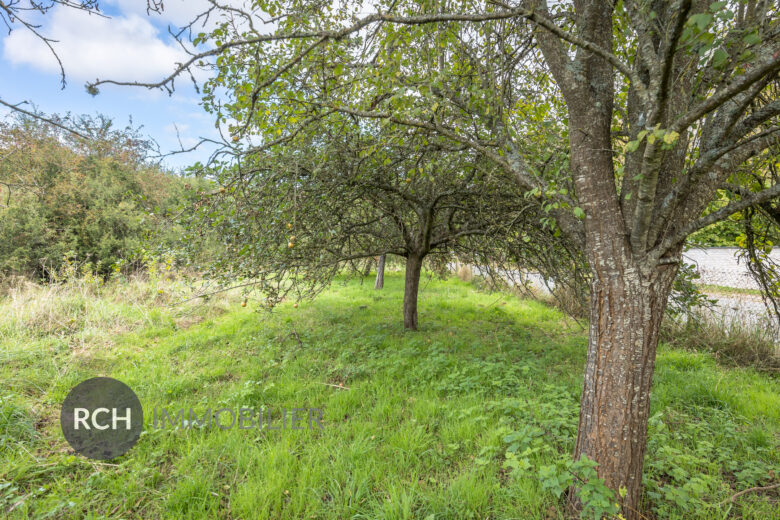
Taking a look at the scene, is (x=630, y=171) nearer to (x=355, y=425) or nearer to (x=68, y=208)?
(x=355, y=425)

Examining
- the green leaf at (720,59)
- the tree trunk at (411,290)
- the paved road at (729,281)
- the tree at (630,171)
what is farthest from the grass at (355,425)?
the green leaf at (720,59)

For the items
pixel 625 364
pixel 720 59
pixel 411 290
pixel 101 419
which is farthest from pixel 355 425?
pixel 411 290

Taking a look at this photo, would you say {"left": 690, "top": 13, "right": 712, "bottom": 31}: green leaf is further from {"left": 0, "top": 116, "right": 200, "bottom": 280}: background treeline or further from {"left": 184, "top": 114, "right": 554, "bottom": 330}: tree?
{"left": 0, "top": 116, "right": 200, "bottom": 280}: background treeline

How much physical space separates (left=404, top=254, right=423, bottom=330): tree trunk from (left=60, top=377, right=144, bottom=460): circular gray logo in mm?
4307

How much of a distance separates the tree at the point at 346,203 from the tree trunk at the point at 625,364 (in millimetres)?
903

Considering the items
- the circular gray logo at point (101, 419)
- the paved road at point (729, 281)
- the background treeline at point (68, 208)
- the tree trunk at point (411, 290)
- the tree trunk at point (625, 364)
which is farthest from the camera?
the background treeline at point (68, 208)

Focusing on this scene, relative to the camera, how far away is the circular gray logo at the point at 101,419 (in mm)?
2895

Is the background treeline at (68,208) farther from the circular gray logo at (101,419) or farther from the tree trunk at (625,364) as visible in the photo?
the tree trunk at (625,364)

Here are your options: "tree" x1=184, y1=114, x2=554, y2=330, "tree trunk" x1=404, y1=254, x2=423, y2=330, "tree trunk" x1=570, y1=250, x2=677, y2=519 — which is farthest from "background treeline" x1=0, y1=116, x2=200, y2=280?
"tree trunk" x1=570, y1=250, x2=677, y2=519

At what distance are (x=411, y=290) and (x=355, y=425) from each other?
356 centimetres

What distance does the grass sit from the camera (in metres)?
2.26

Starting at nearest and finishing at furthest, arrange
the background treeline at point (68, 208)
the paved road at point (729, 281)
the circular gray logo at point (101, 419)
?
1. the circular gray logo at point (101, 419)
2. the paved road at point (729, 281)
3. the background treeline at point (68, 208)

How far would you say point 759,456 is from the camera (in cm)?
272

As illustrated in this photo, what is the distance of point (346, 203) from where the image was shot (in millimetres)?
4664
